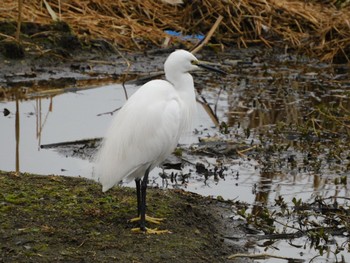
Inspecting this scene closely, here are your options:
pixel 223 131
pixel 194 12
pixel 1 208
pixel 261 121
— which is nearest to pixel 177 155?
pixel 223 131

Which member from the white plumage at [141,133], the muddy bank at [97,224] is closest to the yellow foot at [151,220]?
the muddy bank at [97,224]

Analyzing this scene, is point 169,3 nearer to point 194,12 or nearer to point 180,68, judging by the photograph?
point 194,12

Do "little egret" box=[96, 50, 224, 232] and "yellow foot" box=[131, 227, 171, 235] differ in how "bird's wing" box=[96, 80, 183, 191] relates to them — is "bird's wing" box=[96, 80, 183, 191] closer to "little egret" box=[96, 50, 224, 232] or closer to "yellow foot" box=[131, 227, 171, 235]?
A: "little egret" box=[96, 50, 224, 232]

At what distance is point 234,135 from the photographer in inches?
336

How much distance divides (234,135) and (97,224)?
334 cm

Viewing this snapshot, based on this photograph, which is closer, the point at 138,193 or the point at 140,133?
the point at 140,133

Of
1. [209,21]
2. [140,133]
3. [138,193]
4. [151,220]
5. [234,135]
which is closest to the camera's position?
[140,133]

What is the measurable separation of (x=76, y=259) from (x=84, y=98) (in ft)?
17.0

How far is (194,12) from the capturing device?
12.9 metres

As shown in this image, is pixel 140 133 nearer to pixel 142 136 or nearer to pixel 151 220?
pixel 142 136

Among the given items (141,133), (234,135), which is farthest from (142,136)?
(234,135)

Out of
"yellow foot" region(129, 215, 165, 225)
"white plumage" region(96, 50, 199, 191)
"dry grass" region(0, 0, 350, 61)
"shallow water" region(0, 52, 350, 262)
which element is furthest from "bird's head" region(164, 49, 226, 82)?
"dry grass" region(0, 0, 350, 61)

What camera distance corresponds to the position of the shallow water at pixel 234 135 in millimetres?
7074

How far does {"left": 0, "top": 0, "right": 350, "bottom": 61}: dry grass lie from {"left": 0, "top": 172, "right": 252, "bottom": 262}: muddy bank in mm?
5980
